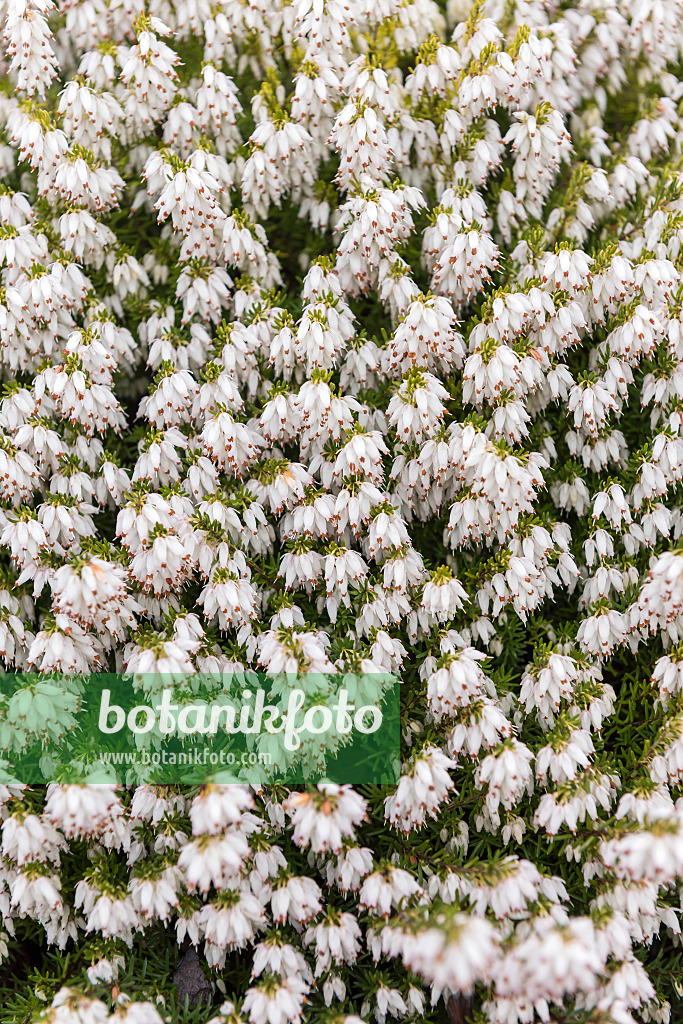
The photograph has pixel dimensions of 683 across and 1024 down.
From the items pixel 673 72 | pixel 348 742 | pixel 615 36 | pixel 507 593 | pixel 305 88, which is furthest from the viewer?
pixel 673 72

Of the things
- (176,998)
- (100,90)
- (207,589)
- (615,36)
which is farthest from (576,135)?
(176,998)

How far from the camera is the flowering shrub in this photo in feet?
17.1

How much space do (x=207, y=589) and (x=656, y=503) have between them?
3.56 m

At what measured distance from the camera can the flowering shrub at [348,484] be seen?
17.1 ft

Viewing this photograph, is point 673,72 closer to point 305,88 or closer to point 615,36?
point 615,36

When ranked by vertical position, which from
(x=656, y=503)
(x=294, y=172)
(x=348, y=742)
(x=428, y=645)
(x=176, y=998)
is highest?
(x=294, y=172)

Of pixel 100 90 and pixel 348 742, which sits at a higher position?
pixel 100 90

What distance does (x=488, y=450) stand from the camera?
557 centimetres

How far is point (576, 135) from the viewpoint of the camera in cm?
774

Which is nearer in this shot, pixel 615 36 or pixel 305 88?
pixel 305 88

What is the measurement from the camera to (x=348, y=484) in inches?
229

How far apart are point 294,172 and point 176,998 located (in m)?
6.58

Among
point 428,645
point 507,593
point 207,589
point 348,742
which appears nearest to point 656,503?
point 507,593

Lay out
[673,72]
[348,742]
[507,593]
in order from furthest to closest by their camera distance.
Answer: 1. [673,72]
2. [507,593]
3. [348,742]
